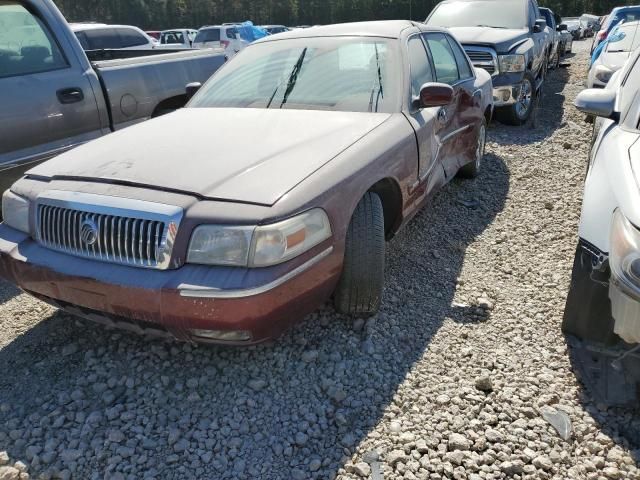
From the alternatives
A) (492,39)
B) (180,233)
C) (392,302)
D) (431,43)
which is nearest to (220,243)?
(180,233)

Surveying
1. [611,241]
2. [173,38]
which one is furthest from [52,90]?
[173,38]

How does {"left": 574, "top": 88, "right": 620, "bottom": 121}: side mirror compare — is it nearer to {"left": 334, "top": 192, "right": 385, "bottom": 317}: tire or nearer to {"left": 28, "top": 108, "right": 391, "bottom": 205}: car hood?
{"left": 28, "top": 108, "right": 391, "bottom": 205}: car hood

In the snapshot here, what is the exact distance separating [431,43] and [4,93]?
126 inches

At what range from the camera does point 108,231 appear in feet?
7.95

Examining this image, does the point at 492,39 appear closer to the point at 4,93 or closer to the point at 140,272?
the point at 4,93

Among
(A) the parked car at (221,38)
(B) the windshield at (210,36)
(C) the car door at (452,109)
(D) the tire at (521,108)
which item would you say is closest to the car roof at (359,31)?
(C) the car door at (452,109)

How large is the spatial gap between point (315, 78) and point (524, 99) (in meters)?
5.19

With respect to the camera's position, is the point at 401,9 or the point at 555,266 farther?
the point at 401,9

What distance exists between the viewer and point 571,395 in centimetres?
257

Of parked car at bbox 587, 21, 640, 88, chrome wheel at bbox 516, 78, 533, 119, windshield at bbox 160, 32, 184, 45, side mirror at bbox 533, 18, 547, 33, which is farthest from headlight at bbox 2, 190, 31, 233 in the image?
windshield at bbox 160, 32, 184, 45

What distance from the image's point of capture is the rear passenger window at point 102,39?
8984mm

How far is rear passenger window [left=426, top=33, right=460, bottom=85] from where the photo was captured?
436cm

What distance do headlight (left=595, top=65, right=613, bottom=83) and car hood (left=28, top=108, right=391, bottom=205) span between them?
553 cm

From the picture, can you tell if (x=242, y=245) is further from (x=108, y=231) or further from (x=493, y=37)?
(x=493, y=37)
